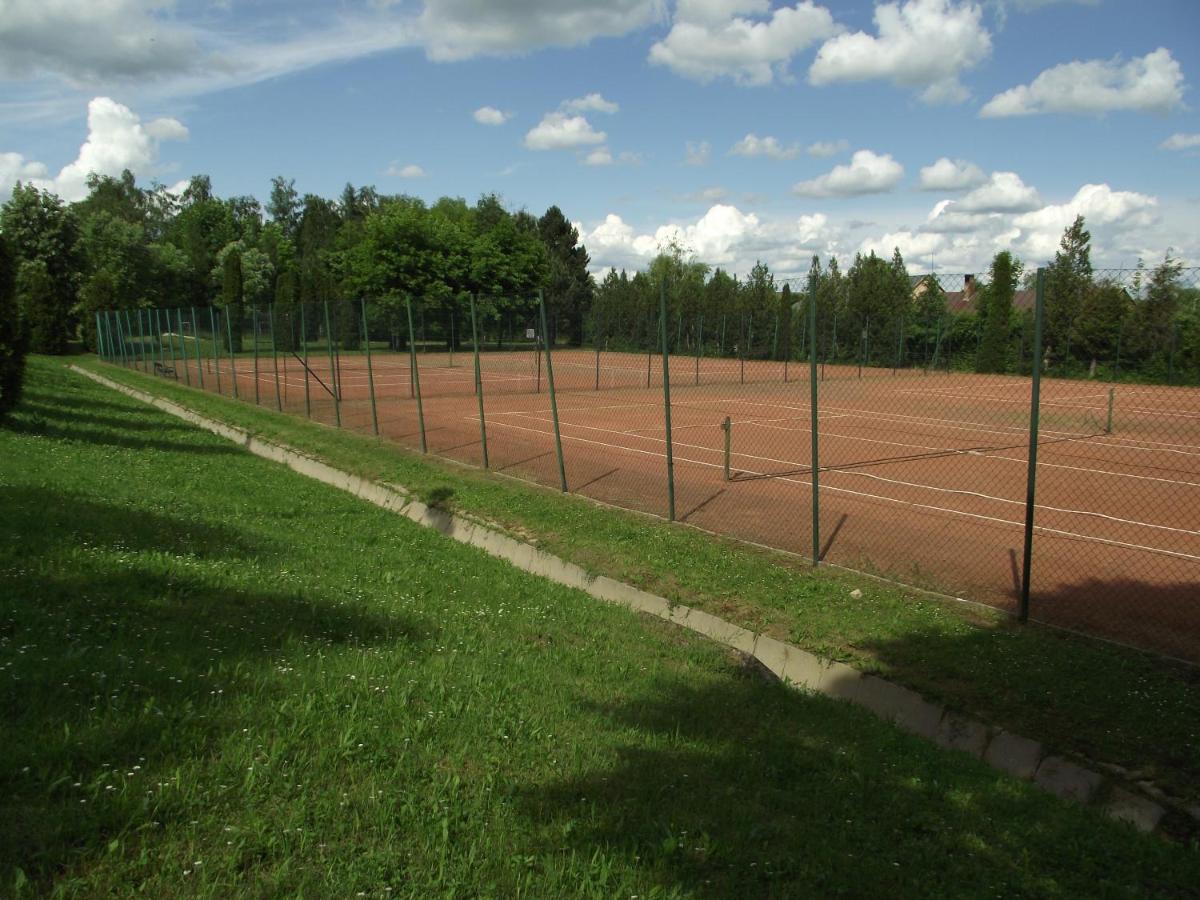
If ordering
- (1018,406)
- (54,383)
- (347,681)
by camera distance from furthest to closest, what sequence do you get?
(54,383)
(1018,406)
(347,681)

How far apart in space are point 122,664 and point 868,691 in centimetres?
474

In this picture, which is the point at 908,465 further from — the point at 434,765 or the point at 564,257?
the point at 564,257

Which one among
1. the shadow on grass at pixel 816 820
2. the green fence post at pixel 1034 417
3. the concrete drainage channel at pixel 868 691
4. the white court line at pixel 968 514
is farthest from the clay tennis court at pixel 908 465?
the shadow on grass at pixel 816 820

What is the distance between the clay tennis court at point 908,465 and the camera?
9.09 m

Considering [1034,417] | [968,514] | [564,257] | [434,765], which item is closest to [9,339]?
[434,765]

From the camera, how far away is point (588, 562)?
9617 mm

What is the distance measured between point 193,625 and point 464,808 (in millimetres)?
2699

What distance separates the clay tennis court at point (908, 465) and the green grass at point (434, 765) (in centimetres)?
346

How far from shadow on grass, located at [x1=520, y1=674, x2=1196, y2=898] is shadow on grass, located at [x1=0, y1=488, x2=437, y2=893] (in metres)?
1.50

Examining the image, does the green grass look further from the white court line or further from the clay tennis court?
the white court line

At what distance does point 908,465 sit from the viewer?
53.1 ft

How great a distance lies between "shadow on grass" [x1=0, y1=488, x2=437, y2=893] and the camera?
11.0 ft

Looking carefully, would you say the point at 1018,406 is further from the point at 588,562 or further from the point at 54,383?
the point at 54,383

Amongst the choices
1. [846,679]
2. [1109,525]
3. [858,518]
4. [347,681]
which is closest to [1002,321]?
[1109,525]
